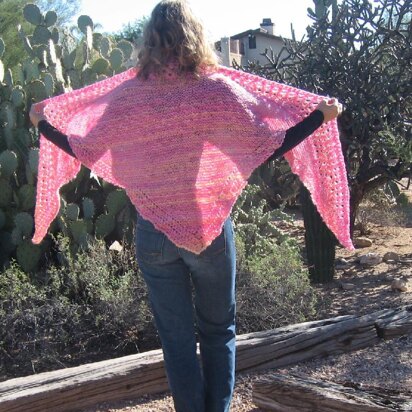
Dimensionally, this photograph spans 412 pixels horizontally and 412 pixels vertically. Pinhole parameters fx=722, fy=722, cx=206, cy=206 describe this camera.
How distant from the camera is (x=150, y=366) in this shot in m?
3.89

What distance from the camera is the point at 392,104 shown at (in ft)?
21.4

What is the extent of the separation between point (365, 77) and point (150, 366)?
3797mm

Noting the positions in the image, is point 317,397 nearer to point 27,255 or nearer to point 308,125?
point 308,125

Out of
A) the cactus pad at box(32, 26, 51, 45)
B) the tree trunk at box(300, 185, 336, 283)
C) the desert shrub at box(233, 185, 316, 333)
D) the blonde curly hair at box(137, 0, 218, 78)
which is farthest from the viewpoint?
the cactus pad at box(32, 26, 51, 45)

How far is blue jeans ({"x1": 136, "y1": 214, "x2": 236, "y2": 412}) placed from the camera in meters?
2.88

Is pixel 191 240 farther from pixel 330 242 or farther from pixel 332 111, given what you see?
pixel 330 242

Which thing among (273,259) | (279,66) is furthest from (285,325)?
(279,66)

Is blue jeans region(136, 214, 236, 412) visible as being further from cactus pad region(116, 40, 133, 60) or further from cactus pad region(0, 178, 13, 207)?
cactus pad region(116, 40, 133, 60)

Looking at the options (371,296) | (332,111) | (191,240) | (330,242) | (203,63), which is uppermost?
(203,63)

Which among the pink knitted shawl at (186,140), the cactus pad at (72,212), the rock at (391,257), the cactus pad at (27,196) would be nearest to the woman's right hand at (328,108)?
the pink knitted shawl at (186,140)

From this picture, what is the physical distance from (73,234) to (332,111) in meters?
2.96

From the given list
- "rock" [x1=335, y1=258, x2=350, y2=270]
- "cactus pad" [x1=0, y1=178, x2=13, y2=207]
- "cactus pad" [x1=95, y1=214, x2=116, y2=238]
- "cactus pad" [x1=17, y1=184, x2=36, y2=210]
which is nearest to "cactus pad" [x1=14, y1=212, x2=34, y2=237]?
"cactus pad" [x1=17, y1=184, x2=36, y2=210]

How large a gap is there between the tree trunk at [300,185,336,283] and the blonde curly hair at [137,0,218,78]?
3.41m

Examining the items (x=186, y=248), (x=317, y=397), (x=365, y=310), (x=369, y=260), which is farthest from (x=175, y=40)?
(x=369, y=260)
